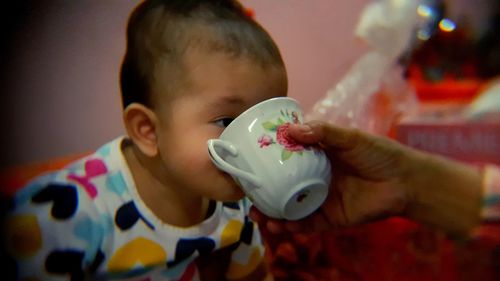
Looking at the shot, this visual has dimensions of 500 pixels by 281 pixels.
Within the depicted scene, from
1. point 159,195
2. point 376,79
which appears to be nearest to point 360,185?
point 159,195

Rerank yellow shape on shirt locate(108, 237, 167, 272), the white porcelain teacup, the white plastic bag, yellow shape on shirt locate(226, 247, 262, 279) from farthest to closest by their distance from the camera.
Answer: the white plastic bag, yellow shape on shirt locate(226, 247, 262, 279), yellow shape on shirt locate(108, 237, 167, 272), the white porcelain teacup

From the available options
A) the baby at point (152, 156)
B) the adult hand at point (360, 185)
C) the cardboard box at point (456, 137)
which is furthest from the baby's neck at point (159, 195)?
the cardboard box at point (456, 137)

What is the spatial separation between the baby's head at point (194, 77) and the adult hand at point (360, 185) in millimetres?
119

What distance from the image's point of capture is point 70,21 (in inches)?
21.0

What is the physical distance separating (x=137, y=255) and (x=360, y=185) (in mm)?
313

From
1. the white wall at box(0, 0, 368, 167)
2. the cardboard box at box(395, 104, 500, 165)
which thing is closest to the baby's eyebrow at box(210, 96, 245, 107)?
the white wall at box(0, 0, 368, 167)

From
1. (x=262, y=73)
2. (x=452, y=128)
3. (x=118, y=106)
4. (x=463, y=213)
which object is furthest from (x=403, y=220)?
(x=118, y=106)

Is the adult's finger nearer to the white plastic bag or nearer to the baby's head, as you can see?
the baby's head

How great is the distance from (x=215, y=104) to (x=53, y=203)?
212 millimetres

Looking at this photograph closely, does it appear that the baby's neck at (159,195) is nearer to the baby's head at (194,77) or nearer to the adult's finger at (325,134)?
the baby's head at (194,77)

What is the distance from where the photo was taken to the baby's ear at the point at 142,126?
556 mm

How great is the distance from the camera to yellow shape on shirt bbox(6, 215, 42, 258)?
1.64ft

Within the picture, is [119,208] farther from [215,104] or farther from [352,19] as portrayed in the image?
[352,19]

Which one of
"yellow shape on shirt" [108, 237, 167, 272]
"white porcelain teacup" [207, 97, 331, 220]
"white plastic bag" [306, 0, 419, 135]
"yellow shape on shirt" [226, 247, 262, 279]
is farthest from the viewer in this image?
"white plastic bag" [306, 0, 419, 135]
